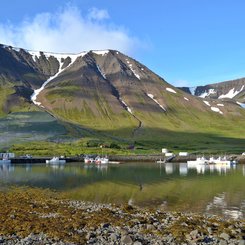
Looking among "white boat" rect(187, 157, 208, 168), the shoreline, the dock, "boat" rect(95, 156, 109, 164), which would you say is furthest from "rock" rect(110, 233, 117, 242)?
the dock

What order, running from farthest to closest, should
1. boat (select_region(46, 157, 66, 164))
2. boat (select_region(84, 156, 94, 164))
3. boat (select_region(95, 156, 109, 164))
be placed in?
boat (select_region(84, 156, 94, 164))
boat (select_region(95, 156, 109, 164))
boat (select_region(46, 157, 66, 164))

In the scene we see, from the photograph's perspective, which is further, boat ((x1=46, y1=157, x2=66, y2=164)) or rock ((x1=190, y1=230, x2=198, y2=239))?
boat ((x1=46, y1=157, x2=66, y2=164))

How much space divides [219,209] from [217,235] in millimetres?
17771

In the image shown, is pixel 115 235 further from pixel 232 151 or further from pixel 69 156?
pixel 232 151

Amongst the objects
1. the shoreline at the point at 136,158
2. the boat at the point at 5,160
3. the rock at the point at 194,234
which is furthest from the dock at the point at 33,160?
the rock at the point at 194,234

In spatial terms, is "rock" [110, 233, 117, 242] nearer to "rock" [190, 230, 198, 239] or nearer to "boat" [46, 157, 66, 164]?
"rock" [190, 230, 198, 239]

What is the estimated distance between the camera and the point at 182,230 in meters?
33.6

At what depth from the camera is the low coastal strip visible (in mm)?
30766

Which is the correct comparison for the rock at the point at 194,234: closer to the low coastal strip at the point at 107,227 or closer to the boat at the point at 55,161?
the low coastal strip at the point at 107,227

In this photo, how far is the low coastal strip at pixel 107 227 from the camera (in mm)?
30766

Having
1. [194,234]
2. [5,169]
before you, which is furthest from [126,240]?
[5,169]

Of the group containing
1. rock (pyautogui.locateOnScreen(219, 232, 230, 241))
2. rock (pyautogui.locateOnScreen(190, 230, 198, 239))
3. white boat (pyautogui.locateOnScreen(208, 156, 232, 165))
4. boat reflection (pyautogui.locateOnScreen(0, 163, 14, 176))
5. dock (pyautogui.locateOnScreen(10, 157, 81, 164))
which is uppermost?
dock (pyautogui.locateOnScreen(10, 157, 81, 164))

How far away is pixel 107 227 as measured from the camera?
35.3 m

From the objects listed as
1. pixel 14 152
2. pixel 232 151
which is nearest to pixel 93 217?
pixel 14 152
